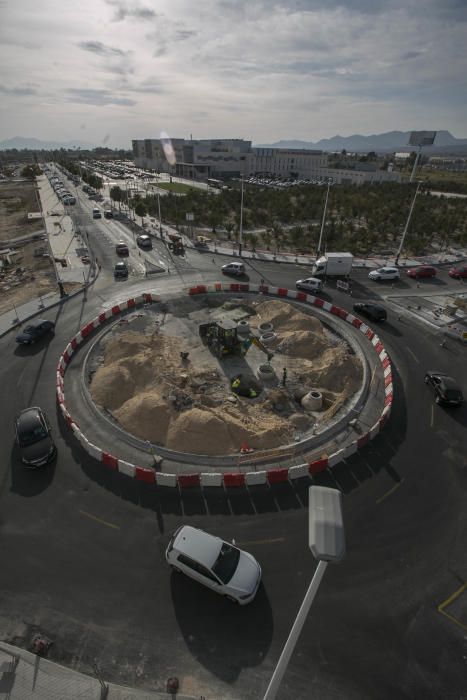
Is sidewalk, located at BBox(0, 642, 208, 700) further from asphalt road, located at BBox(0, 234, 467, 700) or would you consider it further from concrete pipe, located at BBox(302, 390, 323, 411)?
concrete pipe, located at BBox(302, 390, 323, 411)

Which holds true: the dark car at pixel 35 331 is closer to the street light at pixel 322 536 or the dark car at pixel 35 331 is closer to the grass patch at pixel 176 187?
the street light at pixel 322 536

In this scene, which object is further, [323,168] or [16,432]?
[323,168]

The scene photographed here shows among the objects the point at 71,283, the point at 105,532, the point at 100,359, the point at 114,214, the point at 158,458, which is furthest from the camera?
the point at 114,214

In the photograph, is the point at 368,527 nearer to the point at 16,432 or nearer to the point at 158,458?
the point at 158,458

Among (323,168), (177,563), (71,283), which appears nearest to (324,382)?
(177,563)

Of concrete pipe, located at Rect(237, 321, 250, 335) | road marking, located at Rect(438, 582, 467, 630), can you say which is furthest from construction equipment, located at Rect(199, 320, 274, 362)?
road marking, located at Rect(438, 582, 467, 630)

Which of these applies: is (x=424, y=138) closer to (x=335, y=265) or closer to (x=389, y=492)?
(x=335, y=265)

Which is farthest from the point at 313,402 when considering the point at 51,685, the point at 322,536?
Result: the point at 51,685

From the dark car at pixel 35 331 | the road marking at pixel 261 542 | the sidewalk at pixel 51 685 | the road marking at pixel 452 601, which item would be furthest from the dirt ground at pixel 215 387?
the sidewalk at pixel 51 685
